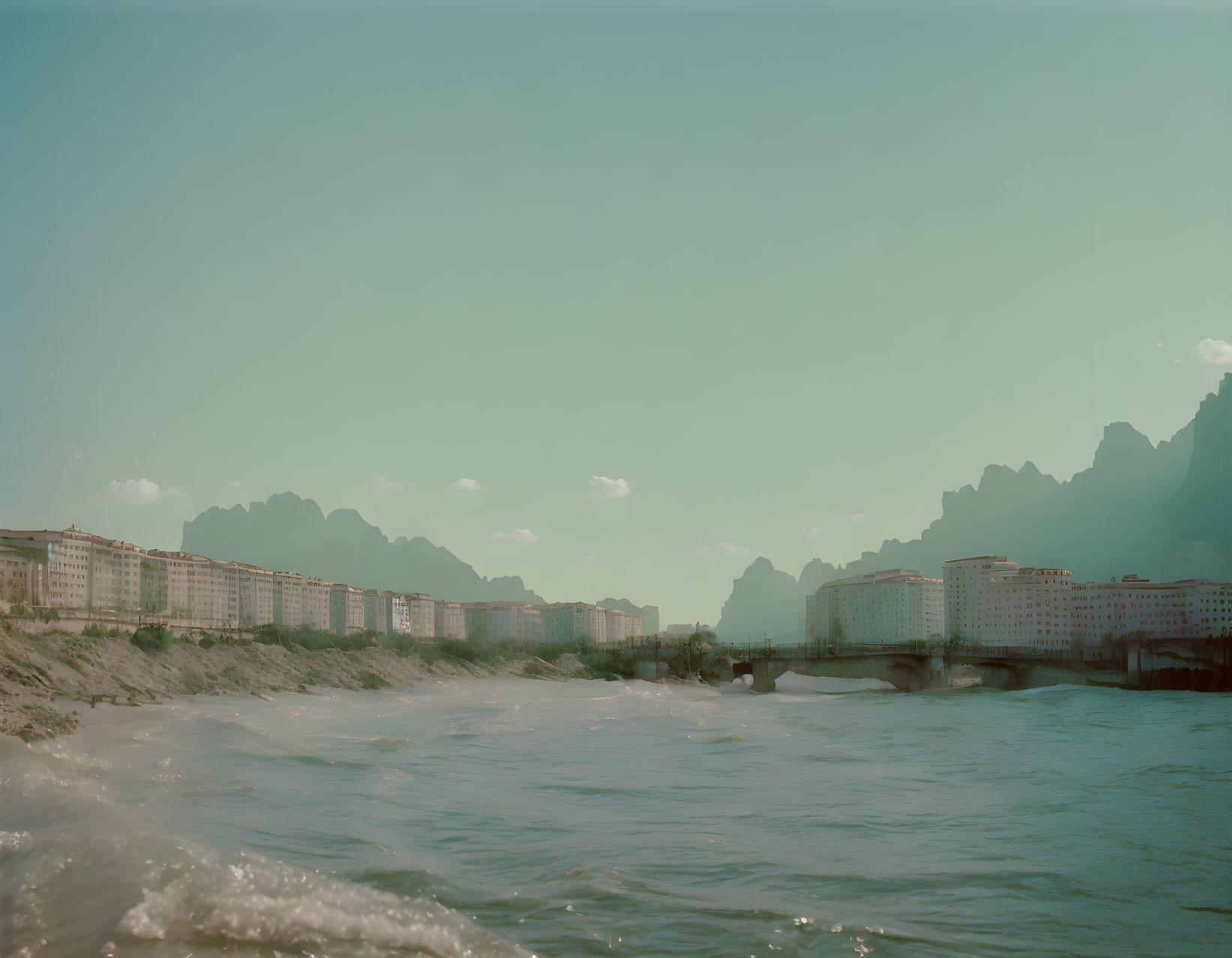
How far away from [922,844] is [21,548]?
202 feet

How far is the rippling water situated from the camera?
22.1ft

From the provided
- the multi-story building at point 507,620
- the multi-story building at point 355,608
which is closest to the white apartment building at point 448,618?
the multi-story building at point 507,620

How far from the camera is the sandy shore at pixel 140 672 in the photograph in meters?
19.7

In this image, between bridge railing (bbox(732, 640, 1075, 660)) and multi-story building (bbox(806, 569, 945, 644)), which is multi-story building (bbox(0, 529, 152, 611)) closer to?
bridge railing (bbox(732, 640, 1075, 660))

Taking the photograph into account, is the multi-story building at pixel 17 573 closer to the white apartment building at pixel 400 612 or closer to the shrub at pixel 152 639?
the shrub at pixel 152 639

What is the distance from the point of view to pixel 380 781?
1593 cm

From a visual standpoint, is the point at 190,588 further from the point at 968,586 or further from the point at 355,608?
the point at 968,586

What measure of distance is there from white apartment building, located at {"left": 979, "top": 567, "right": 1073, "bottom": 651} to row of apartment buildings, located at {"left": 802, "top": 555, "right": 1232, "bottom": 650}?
11 cm

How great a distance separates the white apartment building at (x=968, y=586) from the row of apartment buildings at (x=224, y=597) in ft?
207

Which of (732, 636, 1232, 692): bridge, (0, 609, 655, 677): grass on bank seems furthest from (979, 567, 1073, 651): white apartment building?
(0, 609, 655, 677): grass on bank

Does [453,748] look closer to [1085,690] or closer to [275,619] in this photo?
[1085,690]

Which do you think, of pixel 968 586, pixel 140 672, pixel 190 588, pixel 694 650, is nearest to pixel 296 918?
pixel 140 672

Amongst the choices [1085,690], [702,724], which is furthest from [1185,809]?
[1085,690]

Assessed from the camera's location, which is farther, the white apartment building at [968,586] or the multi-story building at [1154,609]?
the white apartment building at [968,586]
